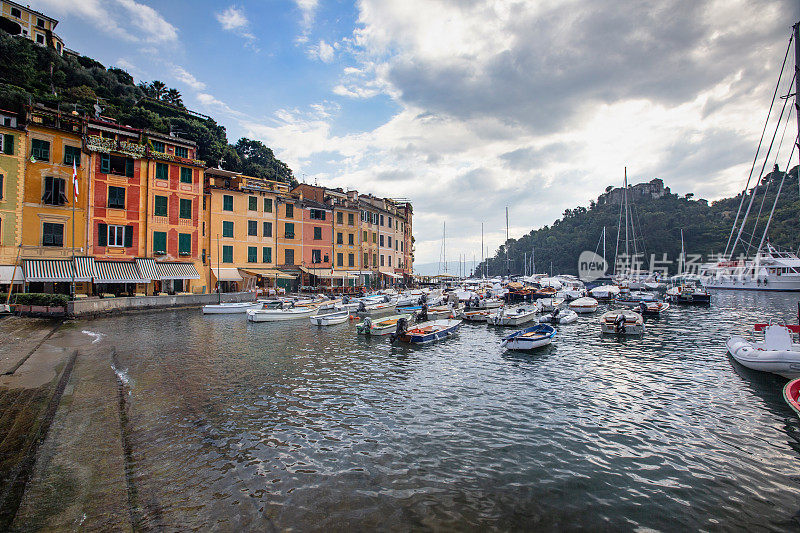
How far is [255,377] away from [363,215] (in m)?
41.3

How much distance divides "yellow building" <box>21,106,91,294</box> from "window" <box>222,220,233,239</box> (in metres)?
12.2

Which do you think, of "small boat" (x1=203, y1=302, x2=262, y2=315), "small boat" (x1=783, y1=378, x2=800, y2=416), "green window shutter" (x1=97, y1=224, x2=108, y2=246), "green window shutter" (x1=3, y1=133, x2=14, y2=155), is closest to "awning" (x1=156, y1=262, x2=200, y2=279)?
"green window shutter" (x1=97, y1=224, x2=108, y2=246)

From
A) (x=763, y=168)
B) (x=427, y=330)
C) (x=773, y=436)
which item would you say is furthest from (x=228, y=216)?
(x=763, y=168)

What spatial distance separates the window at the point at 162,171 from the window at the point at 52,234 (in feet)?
30.0

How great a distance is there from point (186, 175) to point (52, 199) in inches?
430

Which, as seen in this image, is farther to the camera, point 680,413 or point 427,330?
point 427,330

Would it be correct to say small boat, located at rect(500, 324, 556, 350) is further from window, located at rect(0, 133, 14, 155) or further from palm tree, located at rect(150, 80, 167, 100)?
palm tree, located at rect(150, 80, 167, 100)

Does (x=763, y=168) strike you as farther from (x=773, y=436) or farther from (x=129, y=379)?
(x=129, y=379)

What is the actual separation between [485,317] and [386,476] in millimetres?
25001

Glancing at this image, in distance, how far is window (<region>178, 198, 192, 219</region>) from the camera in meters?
37.0

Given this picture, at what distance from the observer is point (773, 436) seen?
9.08m

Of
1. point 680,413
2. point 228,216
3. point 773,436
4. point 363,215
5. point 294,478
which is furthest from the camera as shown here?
point 363,215

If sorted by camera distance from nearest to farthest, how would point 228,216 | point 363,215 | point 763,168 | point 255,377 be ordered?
1. point 255,377
2. point 763,168
3. point 228,216
4. point 363,215

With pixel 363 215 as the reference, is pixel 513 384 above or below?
below
